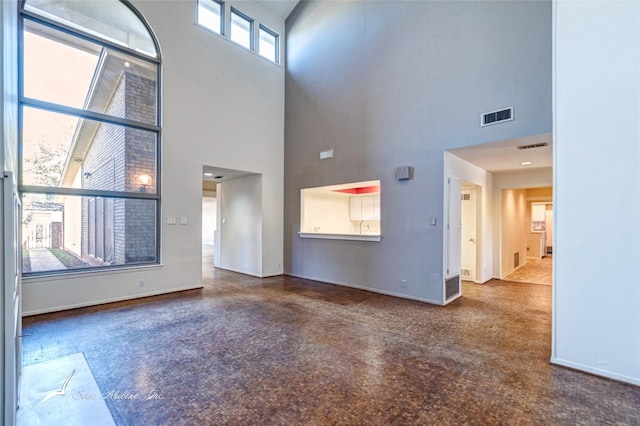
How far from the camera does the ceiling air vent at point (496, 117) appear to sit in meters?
3.97

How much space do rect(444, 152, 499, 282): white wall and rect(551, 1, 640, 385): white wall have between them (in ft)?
8.86

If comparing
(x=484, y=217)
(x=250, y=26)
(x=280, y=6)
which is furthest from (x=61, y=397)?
(x=280, y=6)

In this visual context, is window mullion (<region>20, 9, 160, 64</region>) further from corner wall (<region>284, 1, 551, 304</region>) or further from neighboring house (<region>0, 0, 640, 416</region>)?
corner wall (<region>284, 1, 551, 304</region>)

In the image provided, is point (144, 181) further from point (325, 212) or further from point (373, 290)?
point (373, 290)

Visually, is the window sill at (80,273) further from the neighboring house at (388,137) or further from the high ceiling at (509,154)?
the high ceiling at (509,154)

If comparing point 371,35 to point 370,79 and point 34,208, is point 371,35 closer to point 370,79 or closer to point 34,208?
point 370,79

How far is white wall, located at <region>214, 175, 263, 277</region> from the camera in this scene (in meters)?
6.88

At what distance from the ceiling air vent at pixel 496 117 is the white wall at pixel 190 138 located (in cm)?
445

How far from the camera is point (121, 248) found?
499 cm

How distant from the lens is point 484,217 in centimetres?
628

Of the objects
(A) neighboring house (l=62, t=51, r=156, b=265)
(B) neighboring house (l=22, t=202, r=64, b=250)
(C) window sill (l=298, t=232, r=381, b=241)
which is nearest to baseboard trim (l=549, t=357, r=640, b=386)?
(C) window sill (l=298, t=232, r=381, b=241)

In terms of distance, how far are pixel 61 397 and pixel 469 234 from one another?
6.68 meters

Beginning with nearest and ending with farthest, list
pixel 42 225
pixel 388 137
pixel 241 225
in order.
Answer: pixel 42 225
pixel 388 137
pixel 241 225

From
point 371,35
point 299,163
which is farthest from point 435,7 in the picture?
point 299,163
